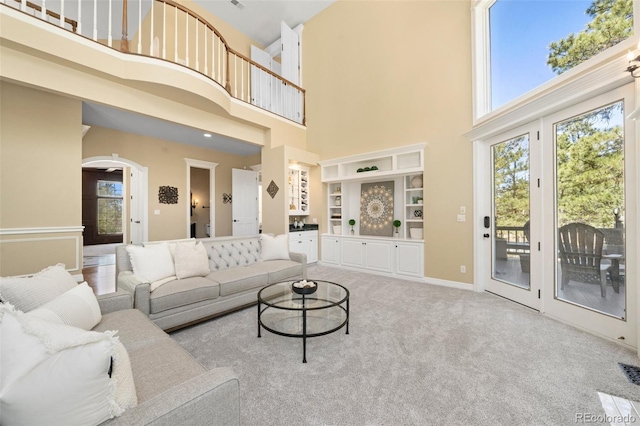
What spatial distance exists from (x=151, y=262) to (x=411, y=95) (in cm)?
474

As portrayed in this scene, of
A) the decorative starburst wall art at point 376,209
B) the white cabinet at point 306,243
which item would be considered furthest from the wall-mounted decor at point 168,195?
the decorative starburst wall art at point 376,209

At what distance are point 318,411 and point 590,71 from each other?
3.82 meters

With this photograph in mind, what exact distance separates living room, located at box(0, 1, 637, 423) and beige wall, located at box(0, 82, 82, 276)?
0.02 m

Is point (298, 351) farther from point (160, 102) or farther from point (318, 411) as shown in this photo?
point (160, 102)

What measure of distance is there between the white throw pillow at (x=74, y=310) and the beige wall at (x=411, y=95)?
14.2 ft

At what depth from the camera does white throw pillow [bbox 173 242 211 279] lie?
2.94 m

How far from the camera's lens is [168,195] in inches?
253

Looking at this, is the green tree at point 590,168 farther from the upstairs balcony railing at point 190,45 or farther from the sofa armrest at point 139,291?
the upstairs balcony railing at point 190,45

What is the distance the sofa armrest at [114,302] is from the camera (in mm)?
2061

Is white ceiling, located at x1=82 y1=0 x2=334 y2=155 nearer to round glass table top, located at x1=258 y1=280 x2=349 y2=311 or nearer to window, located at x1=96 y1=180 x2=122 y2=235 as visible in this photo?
round glass table top, located at x1=258 y1=280 x2=349 y2=311

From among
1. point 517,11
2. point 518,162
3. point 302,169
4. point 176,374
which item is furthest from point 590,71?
point 302,169

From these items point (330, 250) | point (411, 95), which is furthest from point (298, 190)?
point (411, 95)

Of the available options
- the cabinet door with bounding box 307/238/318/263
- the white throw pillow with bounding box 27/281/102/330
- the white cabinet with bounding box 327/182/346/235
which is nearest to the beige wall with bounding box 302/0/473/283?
the white cabinet with bounding box 327/182/346/235

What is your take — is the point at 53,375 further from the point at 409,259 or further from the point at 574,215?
the point at 409,259
